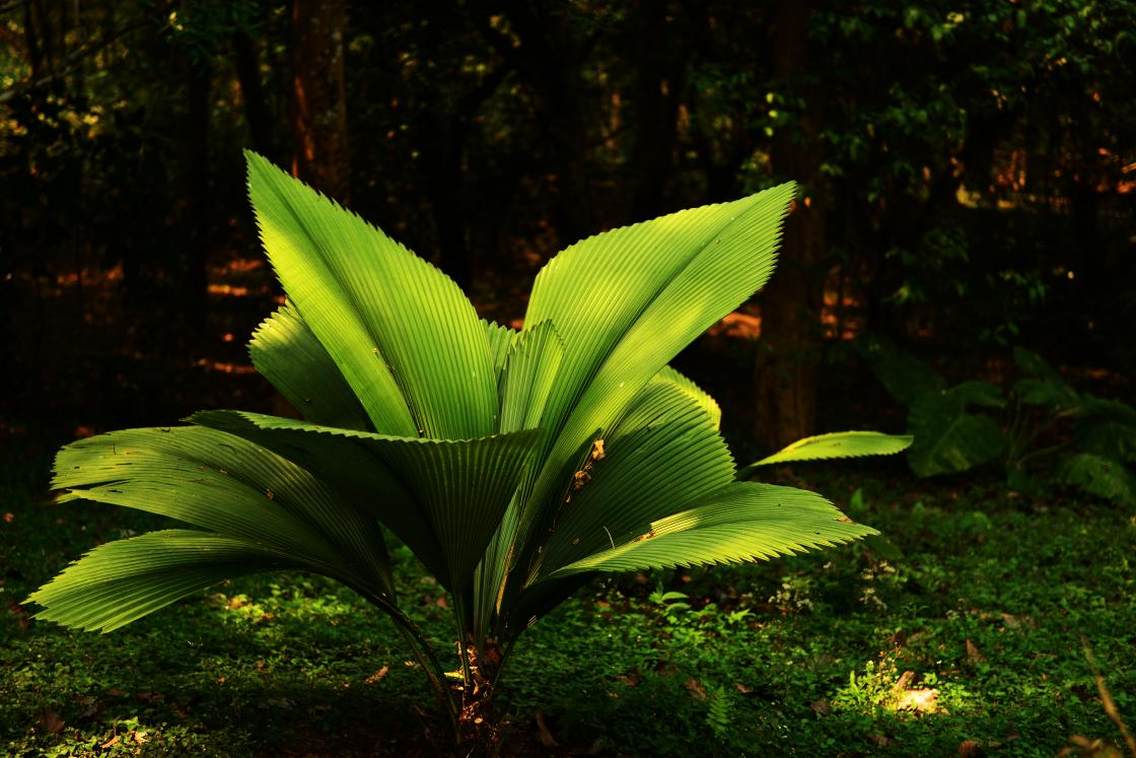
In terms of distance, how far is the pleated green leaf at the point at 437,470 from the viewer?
2791 mm

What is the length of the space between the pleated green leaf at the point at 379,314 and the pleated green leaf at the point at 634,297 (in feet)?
0.80

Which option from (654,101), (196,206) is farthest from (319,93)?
(196,206)

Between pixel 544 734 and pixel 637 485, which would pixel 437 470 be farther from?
pixel 544 734

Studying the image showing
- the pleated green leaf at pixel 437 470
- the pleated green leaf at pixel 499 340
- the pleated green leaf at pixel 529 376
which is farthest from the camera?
the pleated green leaf at pixel 499 340

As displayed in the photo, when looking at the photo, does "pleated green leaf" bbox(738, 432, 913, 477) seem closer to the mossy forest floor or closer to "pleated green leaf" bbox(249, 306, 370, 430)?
the mossy forest floor

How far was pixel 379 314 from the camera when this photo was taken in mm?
3098

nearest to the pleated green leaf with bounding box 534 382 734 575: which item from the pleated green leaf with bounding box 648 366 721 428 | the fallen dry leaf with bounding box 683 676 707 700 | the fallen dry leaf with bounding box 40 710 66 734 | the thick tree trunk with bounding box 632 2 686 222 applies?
the pleated green leaf with bounding box 648 366 721 428

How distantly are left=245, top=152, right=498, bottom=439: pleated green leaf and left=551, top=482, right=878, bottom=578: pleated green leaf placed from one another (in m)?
0.54

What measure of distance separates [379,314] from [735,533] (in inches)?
42.2

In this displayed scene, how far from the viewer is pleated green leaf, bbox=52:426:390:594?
3.25m

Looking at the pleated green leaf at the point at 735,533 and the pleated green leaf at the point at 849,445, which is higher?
the pleated green leaf at the point at 735,533

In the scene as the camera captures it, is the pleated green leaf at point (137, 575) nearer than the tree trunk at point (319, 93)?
Yes

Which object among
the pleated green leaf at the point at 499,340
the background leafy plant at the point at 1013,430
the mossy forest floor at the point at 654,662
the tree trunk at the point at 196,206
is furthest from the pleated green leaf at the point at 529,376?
the tree trunk at the point at 196,206

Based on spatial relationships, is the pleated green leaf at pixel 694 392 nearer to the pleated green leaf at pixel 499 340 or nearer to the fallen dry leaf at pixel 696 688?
the pleated green leaf at pixel 499 340
